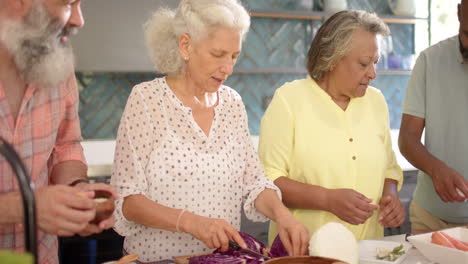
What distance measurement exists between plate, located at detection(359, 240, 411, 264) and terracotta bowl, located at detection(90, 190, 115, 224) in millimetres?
743

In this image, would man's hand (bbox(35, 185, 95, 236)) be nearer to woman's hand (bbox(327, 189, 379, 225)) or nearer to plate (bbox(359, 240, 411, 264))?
plate (bbox(359, 240, 411, 264))

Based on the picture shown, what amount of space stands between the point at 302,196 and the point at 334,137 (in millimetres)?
260

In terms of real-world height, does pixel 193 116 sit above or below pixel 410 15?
below

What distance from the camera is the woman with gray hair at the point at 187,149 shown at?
1.61 meters

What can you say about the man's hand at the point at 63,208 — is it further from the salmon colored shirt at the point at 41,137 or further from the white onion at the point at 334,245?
the white onion at the point at 334,245

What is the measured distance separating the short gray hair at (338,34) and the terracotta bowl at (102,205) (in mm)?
1170

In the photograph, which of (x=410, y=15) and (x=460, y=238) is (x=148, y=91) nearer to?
(x=460, y=238)

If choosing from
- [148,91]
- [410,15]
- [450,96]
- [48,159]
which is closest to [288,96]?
[148,91]

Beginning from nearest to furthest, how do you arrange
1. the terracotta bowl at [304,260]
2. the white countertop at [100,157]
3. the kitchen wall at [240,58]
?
1. the terracotta bowl at [304,260]
2. the white countertop at [100,157]
3. the kitchen wall at [240,58]

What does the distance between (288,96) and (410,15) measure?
10.6 ft

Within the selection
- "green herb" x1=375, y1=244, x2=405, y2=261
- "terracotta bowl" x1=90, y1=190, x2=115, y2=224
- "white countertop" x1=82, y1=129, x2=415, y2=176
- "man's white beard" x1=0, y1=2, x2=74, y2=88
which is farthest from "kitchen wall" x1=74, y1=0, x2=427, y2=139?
"terracotta bowl" x1=90, y1=190, x2=115, y2=224

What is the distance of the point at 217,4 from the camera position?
1.73m

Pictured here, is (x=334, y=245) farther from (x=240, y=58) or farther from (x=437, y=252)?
(x=240, y=58)

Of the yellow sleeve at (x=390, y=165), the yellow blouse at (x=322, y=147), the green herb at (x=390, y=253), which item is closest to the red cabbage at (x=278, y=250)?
the green herb at (x=390, y=253)
